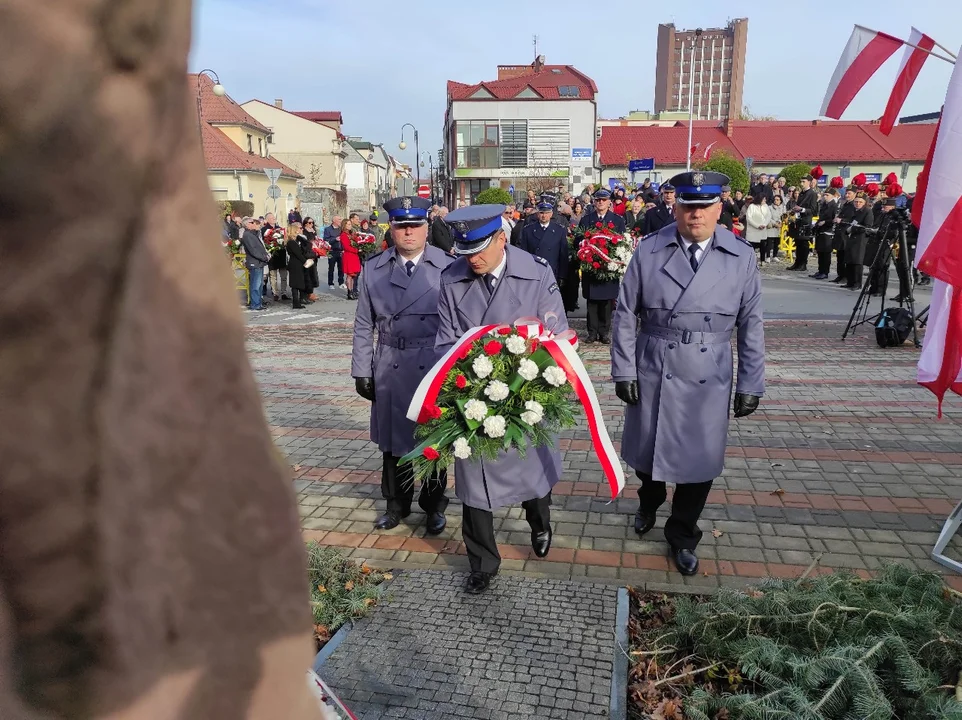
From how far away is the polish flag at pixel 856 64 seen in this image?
6.84m

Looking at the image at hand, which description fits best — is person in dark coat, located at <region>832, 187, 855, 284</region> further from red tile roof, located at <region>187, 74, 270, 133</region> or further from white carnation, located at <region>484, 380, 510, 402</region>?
red tile roof, located at <region>187, 74, 270, 133</region>

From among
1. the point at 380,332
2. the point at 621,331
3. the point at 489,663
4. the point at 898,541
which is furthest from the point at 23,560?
the point at 898,541

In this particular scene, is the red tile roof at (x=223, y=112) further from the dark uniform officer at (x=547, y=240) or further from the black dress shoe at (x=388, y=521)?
the black dress shoe at (x=388, y=521)

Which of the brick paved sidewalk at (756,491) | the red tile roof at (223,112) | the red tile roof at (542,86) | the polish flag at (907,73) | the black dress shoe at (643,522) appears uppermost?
the red tile roof at (542,86)

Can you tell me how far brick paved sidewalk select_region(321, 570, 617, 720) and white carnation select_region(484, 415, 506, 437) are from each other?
3.08 feet

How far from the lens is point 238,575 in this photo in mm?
625

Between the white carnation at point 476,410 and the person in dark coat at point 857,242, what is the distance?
13.5 meters

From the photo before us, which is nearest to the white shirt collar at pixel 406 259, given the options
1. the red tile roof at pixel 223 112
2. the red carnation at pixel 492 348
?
the red carnation at pixel 492 348

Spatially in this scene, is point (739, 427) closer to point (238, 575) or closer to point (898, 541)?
point (898, 541)

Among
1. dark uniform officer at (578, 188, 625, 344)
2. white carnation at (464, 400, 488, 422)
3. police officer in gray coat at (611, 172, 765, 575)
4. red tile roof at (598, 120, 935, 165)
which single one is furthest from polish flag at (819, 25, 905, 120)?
red tile roof at (598, 120, 935, 165)

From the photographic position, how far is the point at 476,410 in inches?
140

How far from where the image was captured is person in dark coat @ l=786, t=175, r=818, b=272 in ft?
64.4

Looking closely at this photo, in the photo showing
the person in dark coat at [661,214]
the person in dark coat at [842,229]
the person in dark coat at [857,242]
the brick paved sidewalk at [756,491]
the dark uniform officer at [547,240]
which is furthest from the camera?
the person in dark coat at [842,229]

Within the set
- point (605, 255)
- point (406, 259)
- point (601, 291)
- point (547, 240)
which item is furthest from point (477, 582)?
point (547, 240)
